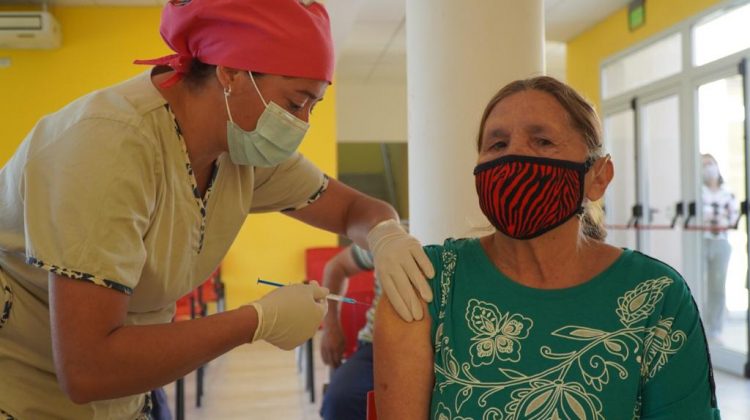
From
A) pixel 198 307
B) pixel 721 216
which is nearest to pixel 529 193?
pixel 198 307

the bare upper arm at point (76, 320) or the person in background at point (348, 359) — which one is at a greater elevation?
the bare upper arm at point (76, 320)

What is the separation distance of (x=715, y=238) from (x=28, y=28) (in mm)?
5372

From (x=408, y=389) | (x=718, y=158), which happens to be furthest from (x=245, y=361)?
(x=408, y=389)

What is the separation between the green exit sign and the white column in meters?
4.31

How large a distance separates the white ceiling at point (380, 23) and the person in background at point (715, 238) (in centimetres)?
180

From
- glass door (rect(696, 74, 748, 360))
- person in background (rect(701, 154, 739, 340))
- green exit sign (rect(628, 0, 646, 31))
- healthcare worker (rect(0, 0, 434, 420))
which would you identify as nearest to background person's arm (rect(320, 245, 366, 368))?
healthcare worker (rect(0, 0, 434, 420))

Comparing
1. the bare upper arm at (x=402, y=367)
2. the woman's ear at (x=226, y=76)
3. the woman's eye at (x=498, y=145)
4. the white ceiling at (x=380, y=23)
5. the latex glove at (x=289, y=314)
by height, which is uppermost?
the white ceiling at (x=380, y=23)

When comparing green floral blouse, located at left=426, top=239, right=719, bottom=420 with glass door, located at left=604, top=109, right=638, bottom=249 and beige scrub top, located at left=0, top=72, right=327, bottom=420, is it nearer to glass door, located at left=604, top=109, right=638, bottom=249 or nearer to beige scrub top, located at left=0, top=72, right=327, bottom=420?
beige scrub top, located at left=0, top=72, right=327, bottom=420

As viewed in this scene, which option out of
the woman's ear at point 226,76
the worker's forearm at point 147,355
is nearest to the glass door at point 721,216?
the woman's ear at point 226,76

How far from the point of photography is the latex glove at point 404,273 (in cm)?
121

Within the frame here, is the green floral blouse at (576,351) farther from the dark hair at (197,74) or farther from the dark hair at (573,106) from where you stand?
the dark hair at (197,74)

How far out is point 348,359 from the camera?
2.49 metres

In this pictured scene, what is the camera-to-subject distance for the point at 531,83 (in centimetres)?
129

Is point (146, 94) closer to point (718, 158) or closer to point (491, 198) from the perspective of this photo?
point (491, 198)
